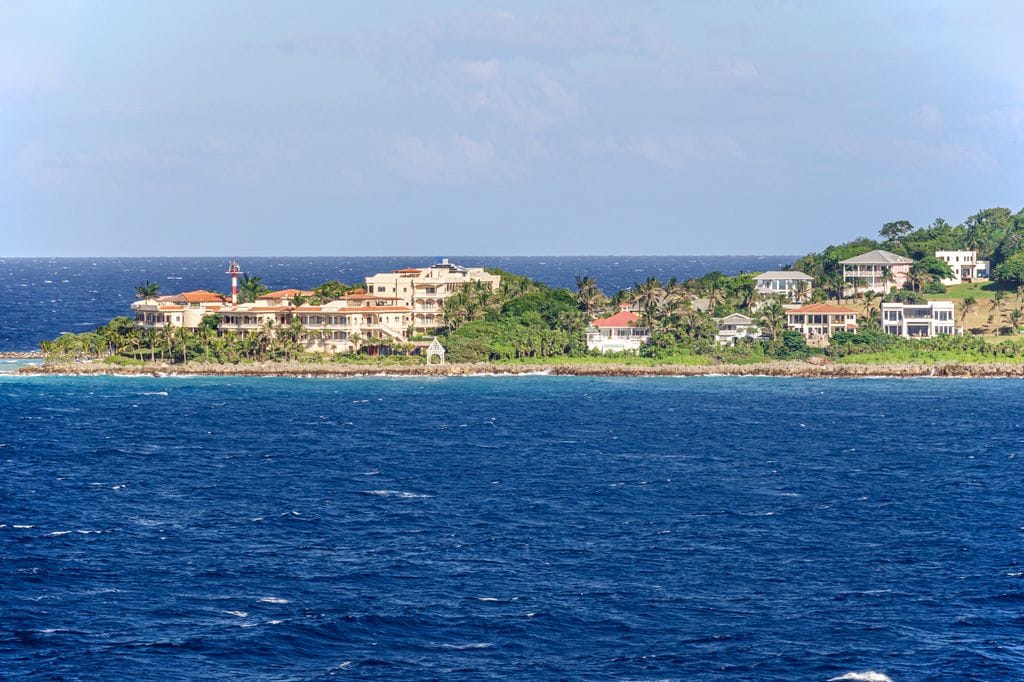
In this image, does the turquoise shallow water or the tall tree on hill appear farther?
the tall tree on hill

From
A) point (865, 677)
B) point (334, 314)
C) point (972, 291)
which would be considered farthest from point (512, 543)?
point (972, 291)

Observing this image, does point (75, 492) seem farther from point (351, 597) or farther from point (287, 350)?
point (287, 350)

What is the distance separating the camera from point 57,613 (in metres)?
58.2

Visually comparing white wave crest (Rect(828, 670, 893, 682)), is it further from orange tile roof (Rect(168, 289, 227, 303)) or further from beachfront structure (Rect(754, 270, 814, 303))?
beachfront structure (Rect(754, 270, 814, 303))

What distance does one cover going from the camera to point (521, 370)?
485 ft

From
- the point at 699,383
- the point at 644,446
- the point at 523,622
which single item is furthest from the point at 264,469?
the point at 699,383

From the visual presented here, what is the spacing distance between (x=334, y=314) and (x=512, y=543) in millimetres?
88560

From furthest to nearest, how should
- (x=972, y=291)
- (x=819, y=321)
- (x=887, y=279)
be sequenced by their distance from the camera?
(x=972, y=291) → (x=887, y=279) → (x=819, y=321)

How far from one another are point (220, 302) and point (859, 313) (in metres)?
79.2

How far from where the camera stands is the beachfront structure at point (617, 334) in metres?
158

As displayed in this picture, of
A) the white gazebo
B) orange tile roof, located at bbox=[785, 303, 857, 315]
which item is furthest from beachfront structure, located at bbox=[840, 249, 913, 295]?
the white gazebo

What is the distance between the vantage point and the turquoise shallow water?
176 ft

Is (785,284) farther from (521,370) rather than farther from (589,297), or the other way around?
(521,370)

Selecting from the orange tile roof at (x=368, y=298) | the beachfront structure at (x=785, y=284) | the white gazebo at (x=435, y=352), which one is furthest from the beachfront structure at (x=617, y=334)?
the beachfront structure at (x=785, y=284)
